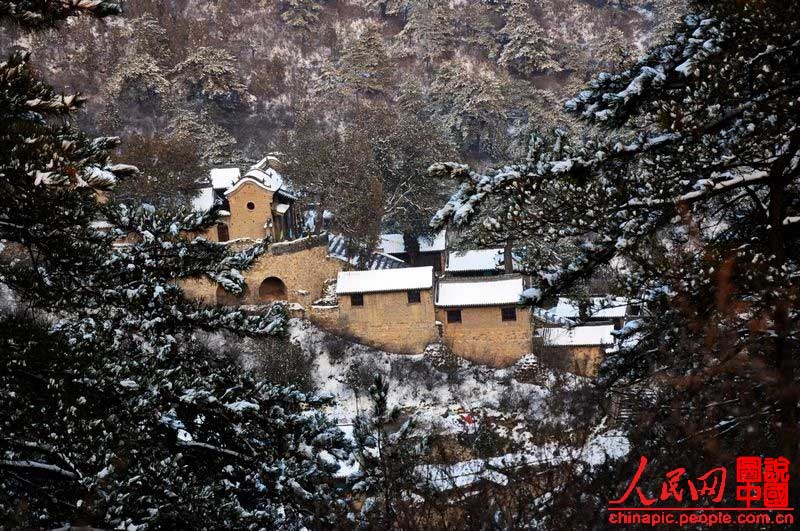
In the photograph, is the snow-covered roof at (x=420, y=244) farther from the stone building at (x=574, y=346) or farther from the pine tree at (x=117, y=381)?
the pine tree at (x=117, y=381)

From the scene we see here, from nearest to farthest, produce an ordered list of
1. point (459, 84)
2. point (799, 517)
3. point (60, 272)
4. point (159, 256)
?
point (799, 517), point (60, 272), point (159, 256), point (459, 84)

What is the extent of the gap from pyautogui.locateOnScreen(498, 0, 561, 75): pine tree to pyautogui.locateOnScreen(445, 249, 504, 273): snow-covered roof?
586 inches

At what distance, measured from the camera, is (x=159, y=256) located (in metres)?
7.28

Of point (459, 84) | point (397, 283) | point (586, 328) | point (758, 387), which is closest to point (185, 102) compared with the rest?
point (459, 84)

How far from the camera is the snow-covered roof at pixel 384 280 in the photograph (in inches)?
864

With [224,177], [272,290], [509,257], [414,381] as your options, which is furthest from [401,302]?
[224,177]

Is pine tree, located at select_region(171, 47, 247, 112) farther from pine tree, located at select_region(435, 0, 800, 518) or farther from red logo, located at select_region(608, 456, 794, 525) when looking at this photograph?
red logo, located at select_region(608, 456, 794, 525)

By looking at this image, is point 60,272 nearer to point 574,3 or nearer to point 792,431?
point 792,431

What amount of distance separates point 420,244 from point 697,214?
20634 mm

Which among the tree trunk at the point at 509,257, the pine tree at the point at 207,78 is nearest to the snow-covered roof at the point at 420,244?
the tree trunk at the point at 509,257

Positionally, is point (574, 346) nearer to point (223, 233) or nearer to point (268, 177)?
point (268, 177)

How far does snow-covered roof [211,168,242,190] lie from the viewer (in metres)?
25.5

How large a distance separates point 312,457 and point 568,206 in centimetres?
262

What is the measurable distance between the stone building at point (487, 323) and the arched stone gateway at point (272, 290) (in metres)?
4.46
